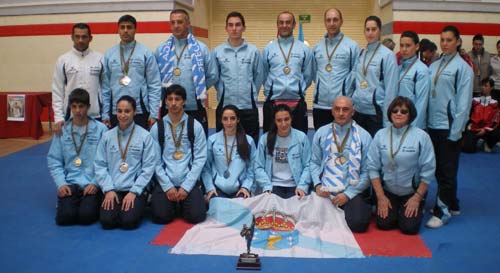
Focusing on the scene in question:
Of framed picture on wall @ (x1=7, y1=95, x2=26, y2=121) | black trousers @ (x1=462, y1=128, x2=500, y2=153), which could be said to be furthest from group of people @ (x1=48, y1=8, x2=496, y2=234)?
framed picture on wall @ (x1=7, y1=95, x2=26, y2=121)

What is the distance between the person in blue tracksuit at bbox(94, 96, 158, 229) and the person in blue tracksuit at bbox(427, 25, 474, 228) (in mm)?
2775

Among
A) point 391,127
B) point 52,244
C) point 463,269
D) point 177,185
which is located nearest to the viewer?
point 463,269

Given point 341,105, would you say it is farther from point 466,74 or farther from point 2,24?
point 2,24

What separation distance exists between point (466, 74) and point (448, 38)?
38 centimetres

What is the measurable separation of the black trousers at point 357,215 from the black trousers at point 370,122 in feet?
3.01

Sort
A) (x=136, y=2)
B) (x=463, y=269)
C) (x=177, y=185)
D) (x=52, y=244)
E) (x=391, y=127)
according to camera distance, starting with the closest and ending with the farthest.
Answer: (x=463, y=269), (x=52, y=244), (x=391, y=127), (x=177, y=185), (x=136, y=2)

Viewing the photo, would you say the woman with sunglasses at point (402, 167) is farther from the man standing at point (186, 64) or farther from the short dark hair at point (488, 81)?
the short dark hair at point (488, 81)

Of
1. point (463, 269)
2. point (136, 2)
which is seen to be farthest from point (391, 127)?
point (136, 2)

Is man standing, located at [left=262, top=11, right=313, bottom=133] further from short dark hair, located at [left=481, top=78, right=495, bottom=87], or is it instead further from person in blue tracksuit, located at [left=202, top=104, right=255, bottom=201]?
short dark hair, located at [left=481, top=78, right=495, bottom=87]

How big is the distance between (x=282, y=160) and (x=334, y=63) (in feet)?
3.92

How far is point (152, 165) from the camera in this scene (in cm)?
458

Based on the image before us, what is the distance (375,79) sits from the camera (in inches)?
188

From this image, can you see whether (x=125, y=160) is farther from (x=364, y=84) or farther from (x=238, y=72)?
(x=364, y=84)

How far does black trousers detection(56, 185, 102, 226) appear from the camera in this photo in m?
4.42
